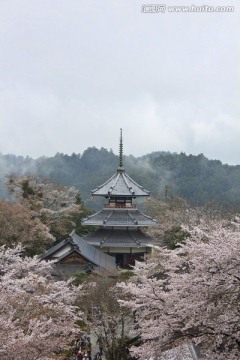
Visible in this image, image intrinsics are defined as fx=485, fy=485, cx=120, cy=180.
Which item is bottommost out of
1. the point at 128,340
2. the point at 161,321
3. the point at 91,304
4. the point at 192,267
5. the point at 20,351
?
the point at 128,340

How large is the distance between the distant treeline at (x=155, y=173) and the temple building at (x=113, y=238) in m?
71.2

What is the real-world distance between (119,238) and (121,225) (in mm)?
947

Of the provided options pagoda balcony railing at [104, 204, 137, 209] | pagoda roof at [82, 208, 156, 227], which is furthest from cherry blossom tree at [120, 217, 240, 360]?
pagoda balcony railing at [104, 204, 137, 209]

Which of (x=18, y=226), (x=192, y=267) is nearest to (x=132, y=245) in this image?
(x=18, y=226)

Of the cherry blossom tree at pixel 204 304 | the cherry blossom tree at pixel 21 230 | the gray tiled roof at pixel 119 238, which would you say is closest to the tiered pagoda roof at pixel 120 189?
the gray tiled roof at pixel 119 238

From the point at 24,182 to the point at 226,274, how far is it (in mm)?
34428

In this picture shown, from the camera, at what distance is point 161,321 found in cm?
1028

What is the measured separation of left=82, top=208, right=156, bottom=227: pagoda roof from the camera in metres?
35.3

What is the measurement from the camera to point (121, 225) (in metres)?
35.0

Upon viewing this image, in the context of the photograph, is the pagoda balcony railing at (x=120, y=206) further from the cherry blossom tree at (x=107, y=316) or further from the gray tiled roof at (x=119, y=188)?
the cherry blossom tree at (x=107, y=316)

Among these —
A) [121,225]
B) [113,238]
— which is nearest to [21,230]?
[113,238]

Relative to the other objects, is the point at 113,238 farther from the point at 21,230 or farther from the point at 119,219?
the point at 21,230

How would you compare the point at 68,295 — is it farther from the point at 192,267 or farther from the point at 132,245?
the point at 132,245

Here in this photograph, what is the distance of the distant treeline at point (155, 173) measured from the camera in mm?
128625
